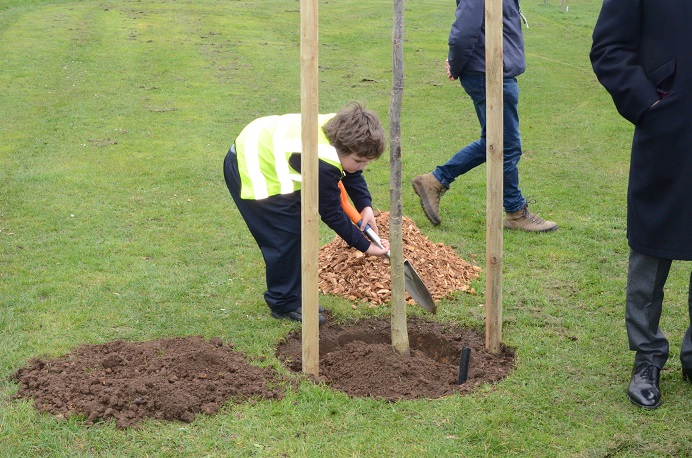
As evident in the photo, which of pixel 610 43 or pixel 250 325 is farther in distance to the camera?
pixel 250 325

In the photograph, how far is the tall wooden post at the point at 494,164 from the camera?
14.9 feet

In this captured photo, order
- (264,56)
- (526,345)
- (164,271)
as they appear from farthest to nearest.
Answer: (264,56) → (164,271) → (526,345)

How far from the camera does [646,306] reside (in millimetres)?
4422

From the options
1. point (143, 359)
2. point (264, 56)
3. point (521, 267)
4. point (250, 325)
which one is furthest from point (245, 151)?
point (264, 56)

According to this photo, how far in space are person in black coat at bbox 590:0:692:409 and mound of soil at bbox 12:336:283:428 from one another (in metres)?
2.31

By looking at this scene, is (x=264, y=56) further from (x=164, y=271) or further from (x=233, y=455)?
(x=233, y=455)

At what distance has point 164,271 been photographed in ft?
21.8

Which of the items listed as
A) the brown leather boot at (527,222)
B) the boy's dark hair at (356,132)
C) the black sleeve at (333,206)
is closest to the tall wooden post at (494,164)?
the boy's dark hair at (356,132)

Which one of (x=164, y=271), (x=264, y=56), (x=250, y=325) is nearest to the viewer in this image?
(x=250, y=325)

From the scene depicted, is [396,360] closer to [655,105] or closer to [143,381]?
[143,381]

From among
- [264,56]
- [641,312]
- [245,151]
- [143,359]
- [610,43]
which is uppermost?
[610,43]

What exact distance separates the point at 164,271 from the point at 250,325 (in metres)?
1.41

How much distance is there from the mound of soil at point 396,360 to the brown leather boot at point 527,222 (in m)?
2.40

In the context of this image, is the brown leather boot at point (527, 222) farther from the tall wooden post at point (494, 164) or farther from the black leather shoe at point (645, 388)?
the black leather shoe at point (645, 388)
